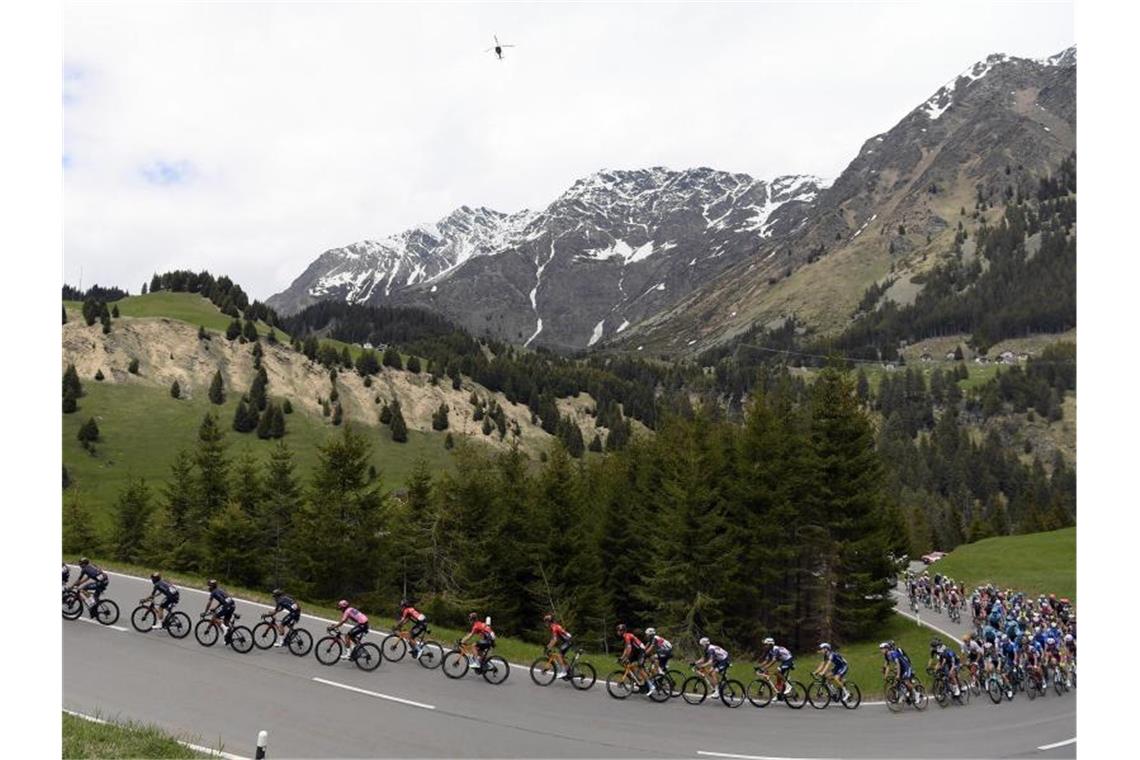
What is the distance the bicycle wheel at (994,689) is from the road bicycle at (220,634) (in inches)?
1074

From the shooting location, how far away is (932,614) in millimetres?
55531

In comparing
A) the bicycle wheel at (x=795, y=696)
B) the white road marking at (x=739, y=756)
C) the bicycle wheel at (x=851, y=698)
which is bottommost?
the bicycle wheel at (x=851, y=698)

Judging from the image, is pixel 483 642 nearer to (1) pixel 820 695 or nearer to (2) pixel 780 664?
(2) pixel 780 664

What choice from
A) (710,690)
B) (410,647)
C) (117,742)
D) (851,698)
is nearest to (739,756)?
(710,690)

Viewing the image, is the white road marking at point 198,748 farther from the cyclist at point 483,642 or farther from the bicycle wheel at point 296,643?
the cyclist at point 483,642

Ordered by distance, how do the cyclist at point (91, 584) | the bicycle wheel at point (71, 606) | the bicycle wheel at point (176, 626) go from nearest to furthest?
the bicycle wheel at point (176, 626) → the bicycle wheel at point (71, 606) → the cyclist at point (91, 584)

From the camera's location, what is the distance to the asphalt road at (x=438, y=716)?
18391mm

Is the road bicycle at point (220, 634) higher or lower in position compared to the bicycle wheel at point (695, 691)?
higher

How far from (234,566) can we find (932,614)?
4726 cm

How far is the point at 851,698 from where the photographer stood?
27141 mm

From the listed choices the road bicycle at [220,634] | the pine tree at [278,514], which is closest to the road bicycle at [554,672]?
the road bicycle at [220,634]

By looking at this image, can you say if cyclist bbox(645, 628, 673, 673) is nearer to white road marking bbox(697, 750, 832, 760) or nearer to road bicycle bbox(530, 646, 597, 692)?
road bicycle bbox(530, 646, 597, 692)
